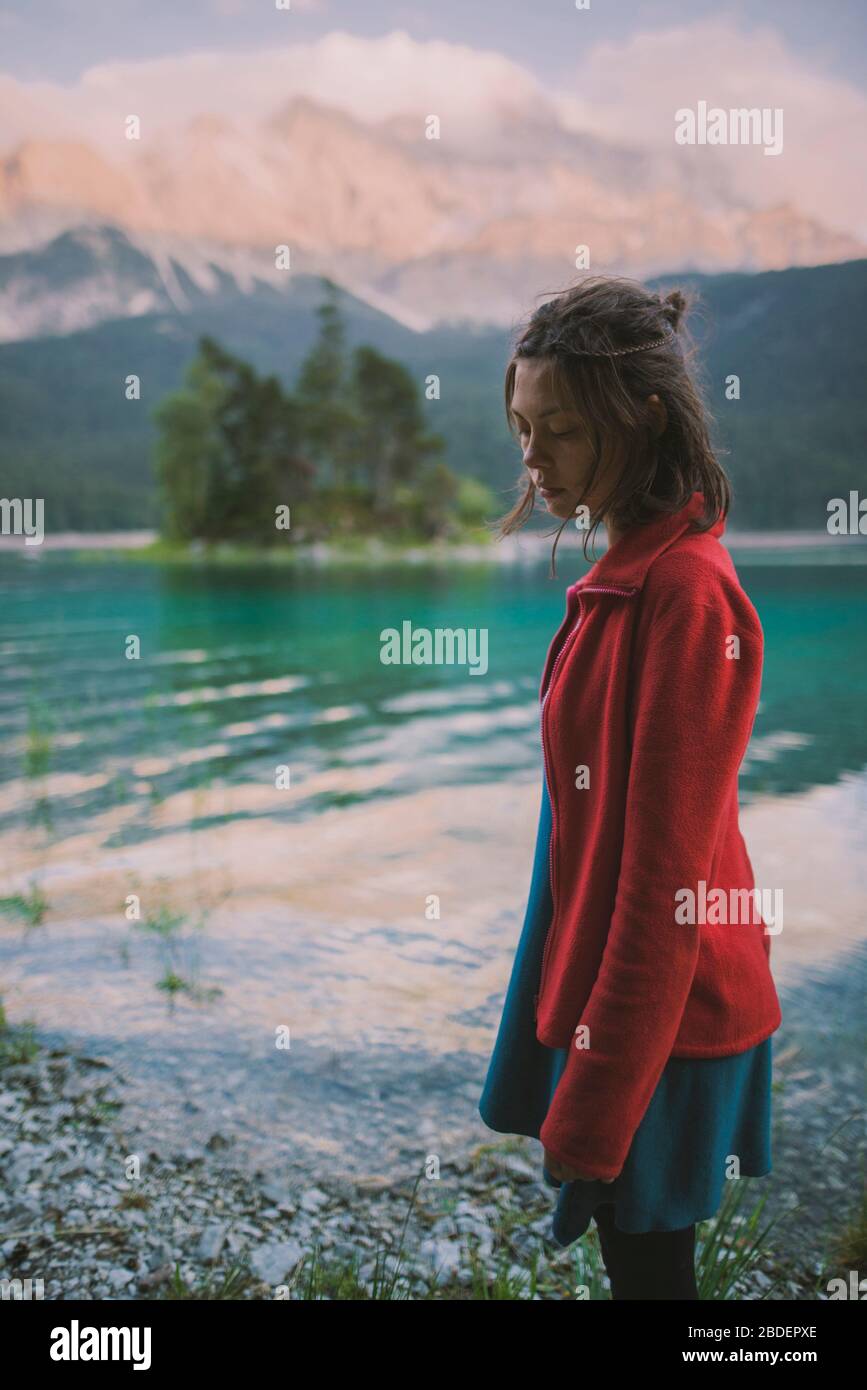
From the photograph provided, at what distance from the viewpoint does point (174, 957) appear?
388 cm

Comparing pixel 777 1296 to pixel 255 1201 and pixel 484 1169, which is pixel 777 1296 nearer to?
pixel 484 1169

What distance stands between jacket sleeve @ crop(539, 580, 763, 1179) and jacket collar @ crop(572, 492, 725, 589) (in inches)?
2.3

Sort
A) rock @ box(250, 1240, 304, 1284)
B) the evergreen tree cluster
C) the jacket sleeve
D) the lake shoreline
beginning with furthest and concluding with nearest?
the evergreen tree cluster → the lake shoreline → rock @ box(250, 1240, 304, 1284) → the jacket sleeve

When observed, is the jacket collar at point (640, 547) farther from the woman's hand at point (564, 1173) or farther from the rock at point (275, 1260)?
the rock at point (275, 1260)

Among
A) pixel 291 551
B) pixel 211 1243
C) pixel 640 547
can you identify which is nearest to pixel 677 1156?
pixel 640 547

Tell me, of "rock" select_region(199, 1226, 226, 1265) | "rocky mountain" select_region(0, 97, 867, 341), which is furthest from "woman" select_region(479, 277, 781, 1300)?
"rocky mountain" select_region(0, 97, 867, 341)

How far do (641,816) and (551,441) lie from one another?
0.45m

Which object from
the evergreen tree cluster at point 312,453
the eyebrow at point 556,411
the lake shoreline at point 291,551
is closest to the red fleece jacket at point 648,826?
the eyebrow at point 556,411

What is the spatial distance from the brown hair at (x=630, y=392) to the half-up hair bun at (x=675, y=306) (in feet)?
0.05

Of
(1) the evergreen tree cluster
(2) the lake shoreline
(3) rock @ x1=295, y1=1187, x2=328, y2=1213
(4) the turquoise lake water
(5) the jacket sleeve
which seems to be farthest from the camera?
(1) the evergreen tree cluster

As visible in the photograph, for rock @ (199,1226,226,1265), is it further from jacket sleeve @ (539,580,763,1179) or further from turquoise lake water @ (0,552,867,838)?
turquoise lake water @ (0,552,867,838)

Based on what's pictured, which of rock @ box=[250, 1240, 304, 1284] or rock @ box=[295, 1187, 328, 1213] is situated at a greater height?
rock @ box=[250, 1240, 304, 1284]

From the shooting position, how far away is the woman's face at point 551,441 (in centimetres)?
103

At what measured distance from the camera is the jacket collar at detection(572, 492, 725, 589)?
95 cm
